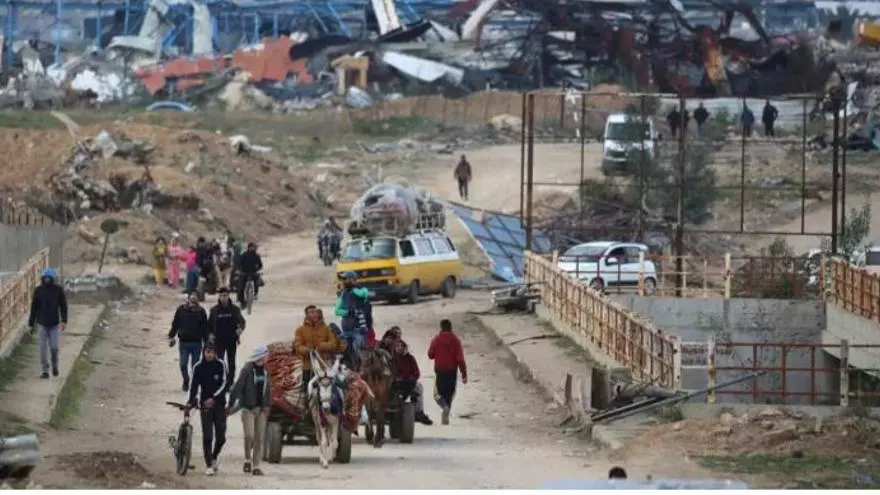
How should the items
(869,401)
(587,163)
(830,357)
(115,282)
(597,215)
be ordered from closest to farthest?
(869,401) < (830,357) < (115,282) < (597,215) < (587,163)

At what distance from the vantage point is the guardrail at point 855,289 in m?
38.9

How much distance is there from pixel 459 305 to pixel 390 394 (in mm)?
22019

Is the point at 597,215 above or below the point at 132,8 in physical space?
below

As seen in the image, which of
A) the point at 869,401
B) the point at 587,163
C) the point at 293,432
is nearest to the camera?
the point at 293,432

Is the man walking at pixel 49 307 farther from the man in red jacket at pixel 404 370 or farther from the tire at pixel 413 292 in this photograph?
the tire at pixel 413 292

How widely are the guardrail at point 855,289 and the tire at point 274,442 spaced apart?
16419 millimetres

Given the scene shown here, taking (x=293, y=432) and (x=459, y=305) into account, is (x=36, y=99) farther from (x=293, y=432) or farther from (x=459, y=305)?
(x=293, y=432)

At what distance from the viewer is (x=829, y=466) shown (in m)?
24.2

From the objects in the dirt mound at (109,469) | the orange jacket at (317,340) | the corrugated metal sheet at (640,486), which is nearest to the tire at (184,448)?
the dirt mound at (109,469)

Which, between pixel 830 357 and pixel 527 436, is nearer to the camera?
pixel 527 436

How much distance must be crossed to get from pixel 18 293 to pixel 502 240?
2220cm

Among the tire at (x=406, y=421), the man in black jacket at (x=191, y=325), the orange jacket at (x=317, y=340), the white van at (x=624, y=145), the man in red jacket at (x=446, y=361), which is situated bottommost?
the tire at (x=406, y=421)

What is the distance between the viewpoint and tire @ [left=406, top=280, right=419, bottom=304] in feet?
156

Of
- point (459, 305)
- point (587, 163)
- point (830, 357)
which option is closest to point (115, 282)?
point (459, 305)
